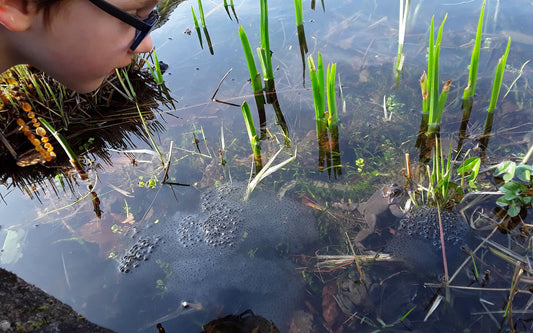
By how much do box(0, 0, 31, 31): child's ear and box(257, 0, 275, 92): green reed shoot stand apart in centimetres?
177

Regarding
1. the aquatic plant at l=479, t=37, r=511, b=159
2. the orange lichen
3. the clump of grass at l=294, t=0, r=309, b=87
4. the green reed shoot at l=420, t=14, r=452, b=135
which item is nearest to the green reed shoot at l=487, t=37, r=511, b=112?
the aquatic plant at l=479, t=37, r=511, b=159

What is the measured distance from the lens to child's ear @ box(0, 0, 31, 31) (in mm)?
1114

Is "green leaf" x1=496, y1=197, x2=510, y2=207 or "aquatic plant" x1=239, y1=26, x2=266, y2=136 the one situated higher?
"aquatic plant" x1=239, y1=26, x2=266, y2=136

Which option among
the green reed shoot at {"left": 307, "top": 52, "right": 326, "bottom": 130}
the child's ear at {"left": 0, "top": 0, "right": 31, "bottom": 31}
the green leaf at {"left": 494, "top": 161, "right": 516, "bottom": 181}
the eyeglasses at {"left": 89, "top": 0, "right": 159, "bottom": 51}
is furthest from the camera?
the green reed shoot at {"left": 307, "top": 52, "right": 326, "bottom": 130}

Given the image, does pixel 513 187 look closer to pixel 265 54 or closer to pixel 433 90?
pixel 433 90

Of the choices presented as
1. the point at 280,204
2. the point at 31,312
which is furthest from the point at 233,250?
the point at 31,312

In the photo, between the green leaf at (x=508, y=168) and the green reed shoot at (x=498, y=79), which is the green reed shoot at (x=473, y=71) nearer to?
the green reed shoot at (x=498, y=79)

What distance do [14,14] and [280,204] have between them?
1568 mm

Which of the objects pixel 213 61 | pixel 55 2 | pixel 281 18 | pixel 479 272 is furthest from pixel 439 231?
pixel 281 18

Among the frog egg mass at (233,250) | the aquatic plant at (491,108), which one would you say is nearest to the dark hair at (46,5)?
the frog egg mass at (233,250)

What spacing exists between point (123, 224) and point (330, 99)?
160 cm

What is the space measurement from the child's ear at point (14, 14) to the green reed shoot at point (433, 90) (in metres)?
1.98

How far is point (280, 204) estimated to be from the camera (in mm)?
2148

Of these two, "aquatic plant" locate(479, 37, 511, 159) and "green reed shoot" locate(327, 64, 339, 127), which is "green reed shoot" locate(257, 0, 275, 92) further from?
"aquatic plant" locate(479, 37, 511, 159)
